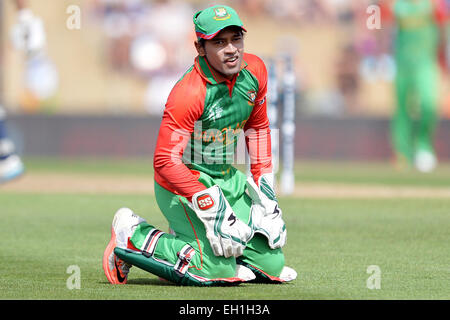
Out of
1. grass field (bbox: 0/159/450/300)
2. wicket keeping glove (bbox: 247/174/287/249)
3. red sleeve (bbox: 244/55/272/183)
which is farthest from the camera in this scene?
red sleeve (bbox: 244/55/272/183)

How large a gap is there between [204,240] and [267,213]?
18.3 inches

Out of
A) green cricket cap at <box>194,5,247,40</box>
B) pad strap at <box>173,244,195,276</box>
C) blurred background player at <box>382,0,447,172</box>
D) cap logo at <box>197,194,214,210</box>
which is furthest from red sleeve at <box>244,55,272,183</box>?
blurred background player at <box>382,0,447,172</box>

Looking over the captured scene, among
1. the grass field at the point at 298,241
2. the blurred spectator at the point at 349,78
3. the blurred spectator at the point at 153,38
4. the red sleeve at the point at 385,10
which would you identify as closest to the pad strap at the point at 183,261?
the grass field at the point at 298,241

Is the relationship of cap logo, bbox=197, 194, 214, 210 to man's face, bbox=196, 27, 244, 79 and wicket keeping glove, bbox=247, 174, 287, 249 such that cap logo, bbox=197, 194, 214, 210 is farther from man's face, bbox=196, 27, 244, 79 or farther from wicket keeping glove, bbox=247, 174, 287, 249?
man's face, bbox=196, 27, 244, 79

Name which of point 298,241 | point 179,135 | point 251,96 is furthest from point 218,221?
point 298,241

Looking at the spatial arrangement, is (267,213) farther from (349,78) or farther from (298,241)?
(349,78)

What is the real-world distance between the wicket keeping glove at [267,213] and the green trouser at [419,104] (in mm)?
12461

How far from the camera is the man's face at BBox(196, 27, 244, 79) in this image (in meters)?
6.51

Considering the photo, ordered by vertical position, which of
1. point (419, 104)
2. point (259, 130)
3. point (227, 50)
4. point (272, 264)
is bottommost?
point (272, 264)

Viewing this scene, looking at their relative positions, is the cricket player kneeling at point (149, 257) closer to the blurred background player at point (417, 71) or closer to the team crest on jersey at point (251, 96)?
the team crest on jersey at point (251, 96)

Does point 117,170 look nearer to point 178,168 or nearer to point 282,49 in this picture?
point 282,49

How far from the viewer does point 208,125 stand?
6.67 m
